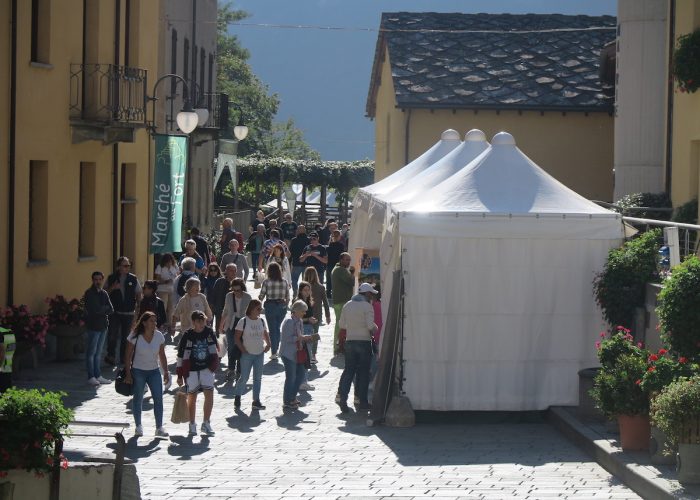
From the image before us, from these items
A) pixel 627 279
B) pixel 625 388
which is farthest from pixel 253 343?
pixel 625 388

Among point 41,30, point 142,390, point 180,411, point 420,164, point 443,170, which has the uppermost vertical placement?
point 41,30

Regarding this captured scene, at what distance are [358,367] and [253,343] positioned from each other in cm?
135

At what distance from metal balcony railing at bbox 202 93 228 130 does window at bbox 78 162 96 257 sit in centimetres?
1376

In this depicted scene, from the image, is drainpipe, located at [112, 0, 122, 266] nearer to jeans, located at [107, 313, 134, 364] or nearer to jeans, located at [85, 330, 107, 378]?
jeans, located at [107, 313, 134, 364]

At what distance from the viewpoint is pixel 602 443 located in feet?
43.5

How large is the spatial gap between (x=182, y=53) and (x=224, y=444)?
2329 centimetres

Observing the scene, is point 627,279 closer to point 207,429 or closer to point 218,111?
point 207,429

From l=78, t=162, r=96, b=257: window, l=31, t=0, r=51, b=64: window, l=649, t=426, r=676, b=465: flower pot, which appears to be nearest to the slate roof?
l=78, t=162, r=96, b=257: window

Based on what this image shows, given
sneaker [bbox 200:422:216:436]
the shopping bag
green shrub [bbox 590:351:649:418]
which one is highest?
green shrub [bbox 590:351:649:418]

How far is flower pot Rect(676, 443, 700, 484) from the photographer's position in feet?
36.3

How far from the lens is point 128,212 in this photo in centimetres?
2566

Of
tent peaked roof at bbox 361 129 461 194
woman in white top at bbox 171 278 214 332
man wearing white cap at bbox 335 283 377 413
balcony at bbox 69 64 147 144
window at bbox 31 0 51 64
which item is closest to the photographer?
man wearing white cap at bbox 335 283 377 413

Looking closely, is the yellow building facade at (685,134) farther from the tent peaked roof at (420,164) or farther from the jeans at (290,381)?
the jeans at (290,381)

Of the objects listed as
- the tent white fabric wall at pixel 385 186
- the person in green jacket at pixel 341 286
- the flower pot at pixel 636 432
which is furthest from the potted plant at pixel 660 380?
the tent white fabric wall at pixel 385 186
